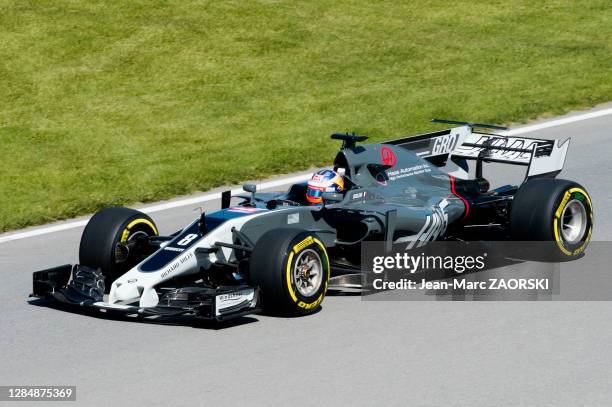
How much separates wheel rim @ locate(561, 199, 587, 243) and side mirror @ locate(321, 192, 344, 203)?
226 cm

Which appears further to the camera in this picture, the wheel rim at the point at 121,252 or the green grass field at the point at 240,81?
the green grass field at the point at 240,81

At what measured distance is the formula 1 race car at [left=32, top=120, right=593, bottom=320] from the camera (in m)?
9.33

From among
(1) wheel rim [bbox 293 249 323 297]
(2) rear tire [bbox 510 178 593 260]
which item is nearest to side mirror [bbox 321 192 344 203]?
(1) wheel rim [bbox 293 249 323 297]

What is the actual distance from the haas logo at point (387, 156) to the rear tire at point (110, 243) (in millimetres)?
2503

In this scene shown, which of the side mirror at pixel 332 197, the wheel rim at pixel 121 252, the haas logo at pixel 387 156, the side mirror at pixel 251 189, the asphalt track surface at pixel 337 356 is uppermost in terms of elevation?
the haas logo at pixel 387 156

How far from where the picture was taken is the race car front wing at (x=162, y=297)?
9086 mm

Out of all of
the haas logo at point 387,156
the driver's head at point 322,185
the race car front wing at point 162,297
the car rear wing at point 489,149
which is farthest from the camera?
the car rear wing at point 489,149

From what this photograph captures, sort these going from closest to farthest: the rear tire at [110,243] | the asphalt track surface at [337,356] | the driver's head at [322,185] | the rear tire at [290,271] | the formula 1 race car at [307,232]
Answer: the asphalt track surface at [337,356] → the rear tire at [290,271] → the formula 1 race car at [307,232] → the rear tire at [110,243] → the driver's head at [322,185]

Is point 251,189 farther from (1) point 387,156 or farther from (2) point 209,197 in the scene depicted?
(2) point 209,197

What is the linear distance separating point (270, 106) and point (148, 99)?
207 centimetres

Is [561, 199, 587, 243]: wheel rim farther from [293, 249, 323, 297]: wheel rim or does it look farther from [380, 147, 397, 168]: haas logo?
[293, 249, 323, 297]: wheel rim

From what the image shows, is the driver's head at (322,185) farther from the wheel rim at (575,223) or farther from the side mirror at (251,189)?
the wheel rim at (575,223)

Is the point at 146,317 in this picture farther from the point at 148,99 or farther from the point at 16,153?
the point at 148,99

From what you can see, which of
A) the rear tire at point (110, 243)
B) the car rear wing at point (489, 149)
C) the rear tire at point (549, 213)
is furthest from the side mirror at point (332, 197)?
the rear tire at point (110, 243)
